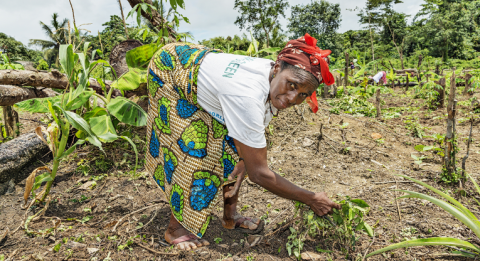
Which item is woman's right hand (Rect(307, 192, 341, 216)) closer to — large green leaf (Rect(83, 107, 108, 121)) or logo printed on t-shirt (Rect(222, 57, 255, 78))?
logo printed on t-shirt (Rect(222, 57, 255, 78))

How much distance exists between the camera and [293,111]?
3.46 metres

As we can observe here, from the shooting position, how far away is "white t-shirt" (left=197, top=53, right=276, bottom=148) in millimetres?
1189

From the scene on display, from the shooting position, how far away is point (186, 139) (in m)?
1.47

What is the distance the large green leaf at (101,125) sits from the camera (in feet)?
6.63

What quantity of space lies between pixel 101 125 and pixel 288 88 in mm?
1493

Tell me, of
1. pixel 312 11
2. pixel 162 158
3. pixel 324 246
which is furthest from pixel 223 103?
pixel 312 11

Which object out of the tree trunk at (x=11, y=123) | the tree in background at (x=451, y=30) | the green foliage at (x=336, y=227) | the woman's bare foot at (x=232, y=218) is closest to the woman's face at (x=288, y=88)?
the green foliage at (x=336, y=227)

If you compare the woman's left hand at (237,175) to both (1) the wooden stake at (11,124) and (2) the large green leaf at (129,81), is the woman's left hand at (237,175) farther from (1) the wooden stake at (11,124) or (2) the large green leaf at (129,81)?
(1) the wooden stake at (11,124)

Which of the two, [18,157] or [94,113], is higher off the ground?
[94,113]

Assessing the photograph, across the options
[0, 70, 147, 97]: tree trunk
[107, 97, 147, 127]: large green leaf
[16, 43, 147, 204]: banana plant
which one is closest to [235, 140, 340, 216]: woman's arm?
[16, 43, 147, 204]: banana plant

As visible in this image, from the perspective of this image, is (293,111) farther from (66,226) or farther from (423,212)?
(66,226)

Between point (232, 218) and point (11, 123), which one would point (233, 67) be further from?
point (11, 123)

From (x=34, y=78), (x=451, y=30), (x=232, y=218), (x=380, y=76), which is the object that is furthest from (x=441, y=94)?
(x=451, y=30)

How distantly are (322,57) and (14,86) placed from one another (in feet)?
9.88
